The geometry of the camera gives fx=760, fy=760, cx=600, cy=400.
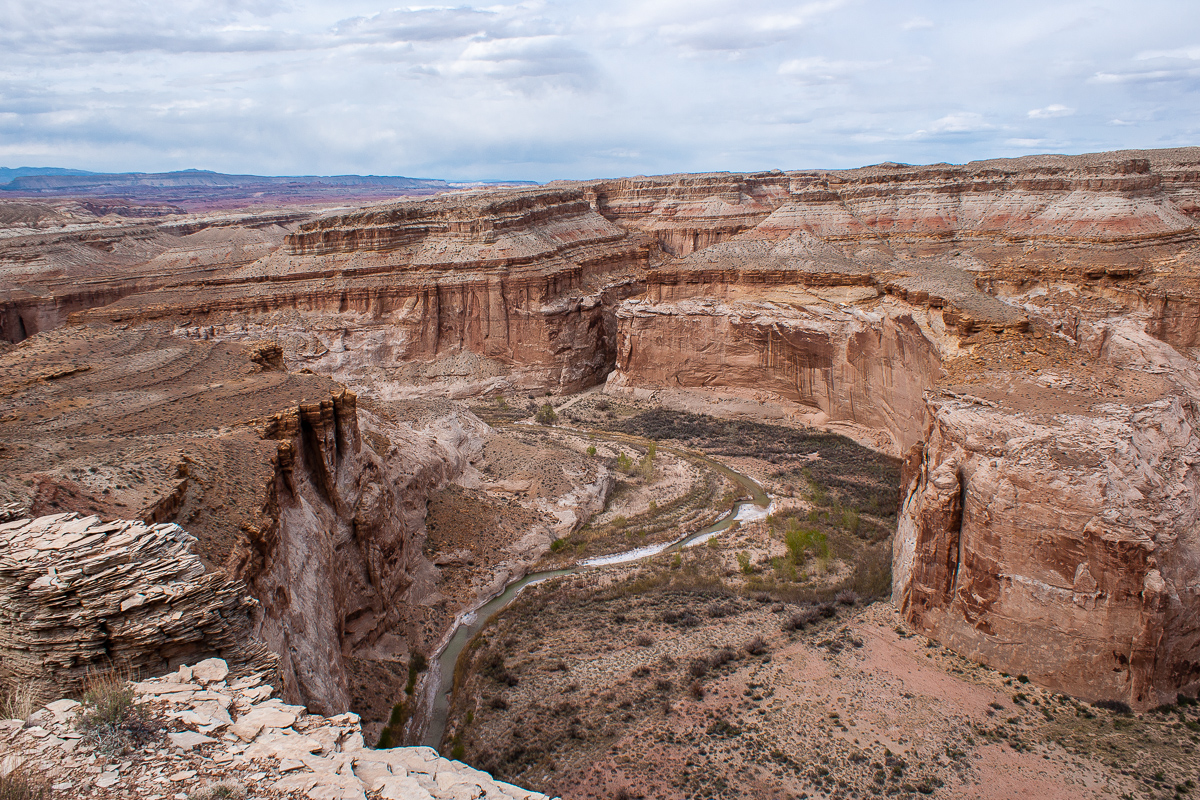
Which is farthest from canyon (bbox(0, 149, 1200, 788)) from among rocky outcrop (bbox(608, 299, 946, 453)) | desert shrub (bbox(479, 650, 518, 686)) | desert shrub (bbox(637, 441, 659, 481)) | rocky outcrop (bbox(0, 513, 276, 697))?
desert shrub (bbox(479, 650, 518, 686))

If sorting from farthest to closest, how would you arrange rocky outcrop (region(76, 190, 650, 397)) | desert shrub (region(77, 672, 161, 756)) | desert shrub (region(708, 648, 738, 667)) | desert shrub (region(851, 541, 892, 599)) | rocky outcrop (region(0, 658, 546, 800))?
rocky outcrop (region(76, 190, 650, 397)) → desert shrub (region(851, 541, 892, 599)) → desert shrub (region(708, 648, 738, 667)) → desert shrub (region(77, 672, 161, 756)) → rocky outcrop (region(0, 658, 546, 800))

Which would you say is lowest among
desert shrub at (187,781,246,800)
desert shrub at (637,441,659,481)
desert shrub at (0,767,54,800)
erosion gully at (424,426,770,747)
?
erosion gully at (424,426,770,747)

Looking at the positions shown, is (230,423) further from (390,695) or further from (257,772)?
(257,772)

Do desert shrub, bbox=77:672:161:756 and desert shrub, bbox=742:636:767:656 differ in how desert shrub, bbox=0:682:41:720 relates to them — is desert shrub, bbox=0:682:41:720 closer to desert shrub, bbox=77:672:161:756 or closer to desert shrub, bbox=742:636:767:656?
desert shrub, bbox=77:672:161:756

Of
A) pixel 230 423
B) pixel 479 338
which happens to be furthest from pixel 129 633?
pixel 479 338

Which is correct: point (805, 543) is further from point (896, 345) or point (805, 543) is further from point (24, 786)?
point (24, 786)

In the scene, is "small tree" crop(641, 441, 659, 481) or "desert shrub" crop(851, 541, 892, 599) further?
"small tree" crop(641, 441, 659, 481)

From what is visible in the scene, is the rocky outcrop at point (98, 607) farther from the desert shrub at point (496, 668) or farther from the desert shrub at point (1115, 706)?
the desert shrub at point (1115, 706)
